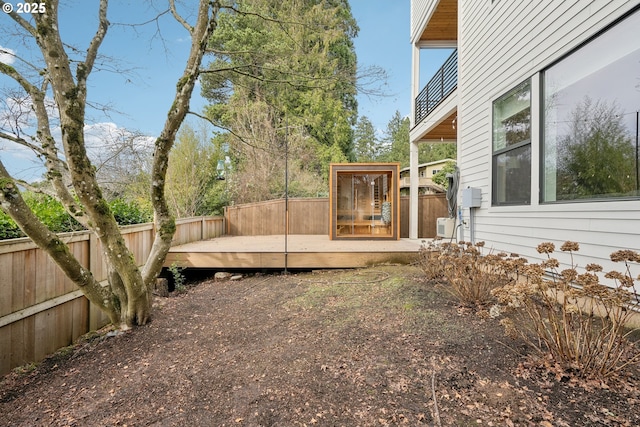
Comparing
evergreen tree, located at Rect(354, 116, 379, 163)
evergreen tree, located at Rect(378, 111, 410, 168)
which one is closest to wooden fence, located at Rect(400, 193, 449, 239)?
evergreen tree, located at Rect(378, 111, 410, 168)

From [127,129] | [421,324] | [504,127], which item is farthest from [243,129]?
[421,324]

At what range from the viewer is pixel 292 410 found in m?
1.75

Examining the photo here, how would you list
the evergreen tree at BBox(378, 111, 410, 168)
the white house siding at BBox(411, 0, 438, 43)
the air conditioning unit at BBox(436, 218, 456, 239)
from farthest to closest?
the evergreen tree at BBox(378, 111, 410, 168)
the white house siding at BBox(411, 0, 438, 43)
the air conditioning unit at BBox(436, 218, 456, 239)

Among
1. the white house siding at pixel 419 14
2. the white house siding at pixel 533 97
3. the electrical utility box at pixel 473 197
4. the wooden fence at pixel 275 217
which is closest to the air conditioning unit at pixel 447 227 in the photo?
the white house siding at pixel 533 97

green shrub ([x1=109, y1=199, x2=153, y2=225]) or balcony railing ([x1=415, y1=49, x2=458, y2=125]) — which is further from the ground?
balcony railing ([x1=415, y1=49, x2=458, y2=125])

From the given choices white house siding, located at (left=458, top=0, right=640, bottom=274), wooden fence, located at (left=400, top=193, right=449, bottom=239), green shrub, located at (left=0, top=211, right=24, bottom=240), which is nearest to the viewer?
white house siding, located at (left=458, top=0, right=640, bottom=274)

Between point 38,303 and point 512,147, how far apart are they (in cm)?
547

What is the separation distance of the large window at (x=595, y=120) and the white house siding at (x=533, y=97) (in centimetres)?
12

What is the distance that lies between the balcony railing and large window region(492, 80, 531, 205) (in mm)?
2081

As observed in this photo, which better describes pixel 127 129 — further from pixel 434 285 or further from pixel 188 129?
pixel 188 129

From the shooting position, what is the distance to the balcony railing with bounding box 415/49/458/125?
625 cm

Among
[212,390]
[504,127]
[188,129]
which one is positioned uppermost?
[188,129]

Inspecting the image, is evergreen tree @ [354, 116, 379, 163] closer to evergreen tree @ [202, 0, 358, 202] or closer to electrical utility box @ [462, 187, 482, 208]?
evergreen tree @ [202, 0, 358, 202]

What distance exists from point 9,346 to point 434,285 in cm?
438
